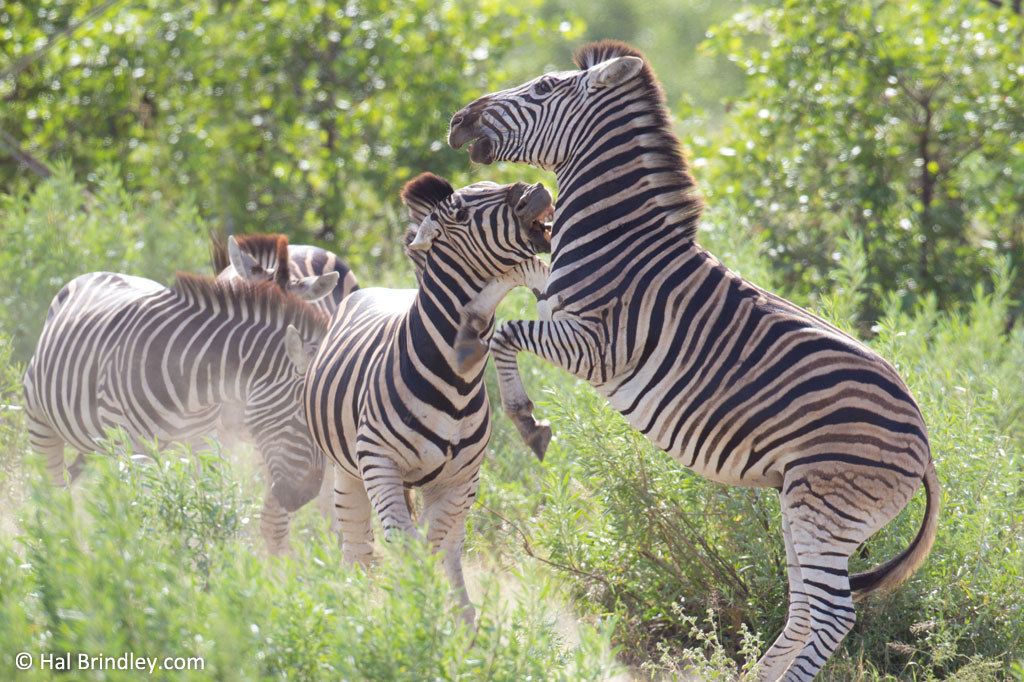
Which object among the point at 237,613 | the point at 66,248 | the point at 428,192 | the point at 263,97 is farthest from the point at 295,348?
the point at 263,97

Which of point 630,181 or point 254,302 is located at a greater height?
point 630,181

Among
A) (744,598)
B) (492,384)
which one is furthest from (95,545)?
(492,384)

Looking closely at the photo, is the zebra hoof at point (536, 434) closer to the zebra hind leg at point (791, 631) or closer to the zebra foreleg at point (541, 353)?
the zebra foreleg at point (541, 353)

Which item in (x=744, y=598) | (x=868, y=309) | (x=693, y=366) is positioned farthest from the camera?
(x=868, y=309)

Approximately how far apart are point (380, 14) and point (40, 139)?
4.32 metres

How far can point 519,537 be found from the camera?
564cm

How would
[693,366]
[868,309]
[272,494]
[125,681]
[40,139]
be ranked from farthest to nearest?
[40,139], [868,309], [272,494], [693,366], [125,681]

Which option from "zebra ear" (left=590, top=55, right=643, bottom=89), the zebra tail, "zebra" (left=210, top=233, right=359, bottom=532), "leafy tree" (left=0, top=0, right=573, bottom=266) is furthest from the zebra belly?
"leafy tree" (left=0, top=0, right=573, bottom=266)

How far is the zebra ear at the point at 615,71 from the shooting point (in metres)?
4.20

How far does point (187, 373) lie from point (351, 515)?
165cm

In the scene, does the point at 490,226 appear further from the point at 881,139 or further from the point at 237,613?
the point at 881,139

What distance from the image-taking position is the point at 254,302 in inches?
231

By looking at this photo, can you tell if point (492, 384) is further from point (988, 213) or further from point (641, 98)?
point (988, 213)

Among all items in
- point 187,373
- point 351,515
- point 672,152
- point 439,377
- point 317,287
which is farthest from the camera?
point 317,287
